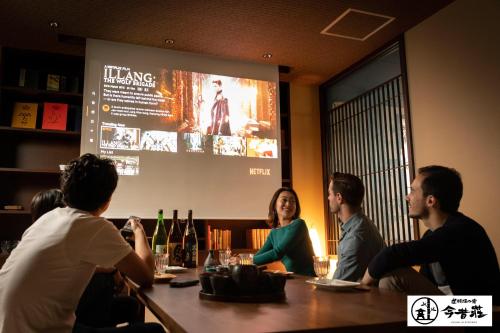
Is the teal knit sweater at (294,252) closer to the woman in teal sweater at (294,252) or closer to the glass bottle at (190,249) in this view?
the woman in teal sweater at (294,252)

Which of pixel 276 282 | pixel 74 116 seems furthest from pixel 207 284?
pixel 74 116

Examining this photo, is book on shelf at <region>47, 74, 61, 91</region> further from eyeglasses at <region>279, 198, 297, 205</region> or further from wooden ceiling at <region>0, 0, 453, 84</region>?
eyeglasses at <region>279, 198, 297, 205</region>

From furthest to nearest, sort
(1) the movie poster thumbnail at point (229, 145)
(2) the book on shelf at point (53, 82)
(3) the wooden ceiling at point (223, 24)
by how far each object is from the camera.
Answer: (1) the movie poster thumbnail at point (229, 145) → (2) the book on shelf at point (53, 82) → (3) the wooden ceiling at point (223, 24)

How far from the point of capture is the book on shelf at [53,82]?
13.6 feet

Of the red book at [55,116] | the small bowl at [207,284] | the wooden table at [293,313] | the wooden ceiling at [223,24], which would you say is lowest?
the wooden table at [293,313]

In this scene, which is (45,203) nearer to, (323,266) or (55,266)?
(55,266)

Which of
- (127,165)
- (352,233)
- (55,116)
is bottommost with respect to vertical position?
(352,233)

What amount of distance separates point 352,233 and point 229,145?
2758mm

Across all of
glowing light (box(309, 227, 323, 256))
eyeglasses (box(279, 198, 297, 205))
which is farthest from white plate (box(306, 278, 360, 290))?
glowing light (box(309, 227, 323, 256))

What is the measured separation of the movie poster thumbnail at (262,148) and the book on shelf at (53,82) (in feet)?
6.80

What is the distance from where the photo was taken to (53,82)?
13.6 feet

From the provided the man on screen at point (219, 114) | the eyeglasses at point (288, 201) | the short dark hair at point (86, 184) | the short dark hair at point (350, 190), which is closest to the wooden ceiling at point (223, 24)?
the man on screen at point (219, 114)

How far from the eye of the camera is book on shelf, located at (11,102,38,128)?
402cm

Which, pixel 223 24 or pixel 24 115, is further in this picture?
pixel 24 115
